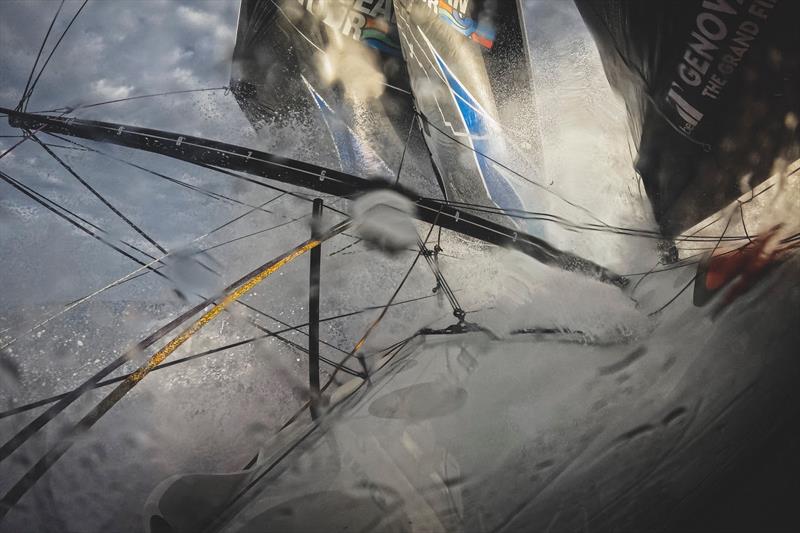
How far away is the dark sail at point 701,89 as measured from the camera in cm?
324

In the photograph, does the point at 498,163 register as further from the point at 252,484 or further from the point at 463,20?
the point at 252,484

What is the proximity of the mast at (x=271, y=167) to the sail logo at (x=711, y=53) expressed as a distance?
→ 2040mm

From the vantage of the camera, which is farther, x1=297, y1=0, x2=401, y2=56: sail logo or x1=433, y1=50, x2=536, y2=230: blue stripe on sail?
x1=297, y1=0, x2=401, y2=56: sail logo

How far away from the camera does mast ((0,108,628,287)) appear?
418 centimetres

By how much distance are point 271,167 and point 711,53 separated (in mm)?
4737

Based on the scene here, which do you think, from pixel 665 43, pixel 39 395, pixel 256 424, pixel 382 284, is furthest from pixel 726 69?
pixel 39 395

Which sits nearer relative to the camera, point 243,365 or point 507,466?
point 507,466

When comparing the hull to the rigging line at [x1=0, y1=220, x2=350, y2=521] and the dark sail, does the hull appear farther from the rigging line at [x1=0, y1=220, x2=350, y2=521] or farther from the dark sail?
the dark sail

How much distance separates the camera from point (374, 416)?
2.95m

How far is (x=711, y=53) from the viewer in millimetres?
3627

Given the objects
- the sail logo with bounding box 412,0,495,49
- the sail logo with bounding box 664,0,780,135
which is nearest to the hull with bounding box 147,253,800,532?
the sail logo with bounding box 664,0,780,135

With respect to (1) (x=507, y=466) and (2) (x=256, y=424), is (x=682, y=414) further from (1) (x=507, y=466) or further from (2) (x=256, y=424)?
(2) (x=256, y=424)

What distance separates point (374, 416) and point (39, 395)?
6.48 metres

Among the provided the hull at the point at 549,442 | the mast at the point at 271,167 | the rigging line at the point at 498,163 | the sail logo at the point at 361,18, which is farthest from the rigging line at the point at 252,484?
the sail logo at the point at 361,18
